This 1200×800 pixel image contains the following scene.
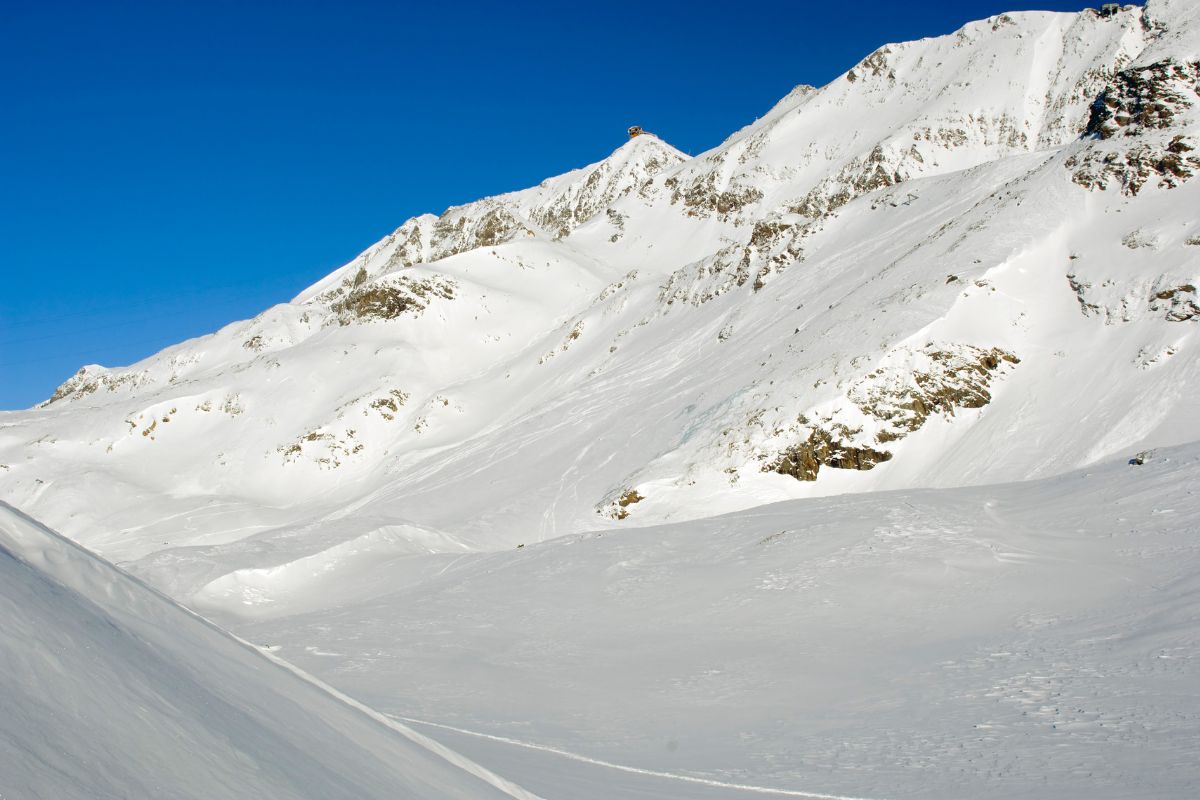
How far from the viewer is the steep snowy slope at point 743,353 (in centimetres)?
3053

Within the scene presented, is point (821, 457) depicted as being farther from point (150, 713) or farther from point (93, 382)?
point (93, 382)

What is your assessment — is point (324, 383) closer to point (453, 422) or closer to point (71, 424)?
point (453, 422)

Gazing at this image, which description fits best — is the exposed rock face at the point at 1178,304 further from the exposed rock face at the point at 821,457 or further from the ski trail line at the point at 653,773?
the ski trail line at the point at 653,773

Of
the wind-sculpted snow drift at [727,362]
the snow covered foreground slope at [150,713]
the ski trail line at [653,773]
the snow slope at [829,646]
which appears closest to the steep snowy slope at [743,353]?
the wind-sculpted snow drift at [727,362]

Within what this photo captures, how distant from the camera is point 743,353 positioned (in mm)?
41594

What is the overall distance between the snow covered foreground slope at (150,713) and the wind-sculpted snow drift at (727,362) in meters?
4.66

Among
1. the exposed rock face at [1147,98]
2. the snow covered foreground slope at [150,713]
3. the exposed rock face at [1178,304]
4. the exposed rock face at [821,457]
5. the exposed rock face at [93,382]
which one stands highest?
the exposed rock face at [1147,98]

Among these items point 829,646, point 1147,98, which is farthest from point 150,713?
point 1147,98

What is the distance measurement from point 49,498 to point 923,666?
174 feet

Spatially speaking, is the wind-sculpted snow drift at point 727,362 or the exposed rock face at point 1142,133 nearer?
the wind-sculpted snow drift at point 727,362

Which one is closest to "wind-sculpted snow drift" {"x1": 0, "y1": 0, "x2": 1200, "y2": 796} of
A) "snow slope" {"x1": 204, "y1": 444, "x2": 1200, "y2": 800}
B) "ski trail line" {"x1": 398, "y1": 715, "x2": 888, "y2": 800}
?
"ski trail line" {"x1": 398, "y1": 715, "x2": 888, "y2": 800}

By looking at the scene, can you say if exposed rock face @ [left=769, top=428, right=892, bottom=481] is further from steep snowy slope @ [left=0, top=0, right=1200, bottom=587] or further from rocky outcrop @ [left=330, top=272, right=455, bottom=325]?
rocky outcrop @ [left=330, top=272, right=455, bottom=325]

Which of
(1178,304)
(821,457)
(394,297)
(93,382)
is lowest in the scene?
(821,457)

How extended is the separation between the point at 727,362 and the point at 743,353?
94 cm
